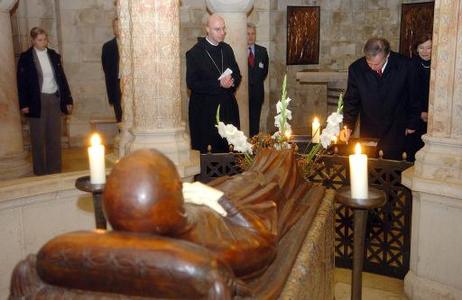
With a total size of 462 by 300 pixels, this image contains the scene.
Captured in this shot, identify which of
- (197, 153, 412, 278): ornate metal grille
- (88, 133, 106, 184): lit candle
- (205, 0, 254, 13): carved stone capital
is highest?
(205, 0, 254, 13): carved stone capital

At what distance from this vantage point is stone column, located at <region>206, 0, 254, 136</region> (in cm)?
595

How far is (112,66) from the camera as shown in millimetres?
6344

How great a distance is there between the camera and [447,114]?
3.29 m

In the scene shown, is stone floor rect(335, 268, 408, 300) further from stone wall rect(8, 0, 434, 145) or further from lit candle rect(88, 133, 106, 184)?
stone wall rect(8, 0, 434, 145)

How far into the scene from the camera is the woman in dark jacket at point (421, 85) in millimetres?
4316

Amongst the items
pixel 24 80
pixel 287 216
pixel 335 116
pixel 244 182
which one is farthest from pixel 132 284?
pixel 24 80

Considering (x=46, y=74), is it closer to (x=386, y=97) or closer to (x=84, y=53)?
(x=84, y=53)

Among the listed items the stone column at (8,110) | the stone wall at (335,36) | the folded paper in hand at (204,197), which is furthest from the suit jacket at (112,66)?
the folded paper in hand at (204,197)

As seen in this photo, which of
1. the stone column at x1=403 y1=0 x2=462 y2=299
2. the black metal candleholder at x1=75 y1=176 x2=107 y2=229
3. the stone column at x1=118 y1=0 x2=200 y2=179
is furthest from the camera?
the stone column at x1=118 y1=0 x2=200 y2=179

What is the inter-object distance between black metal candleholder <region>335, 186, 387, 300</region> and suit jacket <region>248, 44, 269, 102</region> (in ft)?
16.0

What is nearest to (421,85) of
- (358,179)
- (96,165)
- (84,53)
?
(358,179)

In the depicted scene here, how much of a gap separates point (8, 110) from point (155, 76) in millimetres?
2480

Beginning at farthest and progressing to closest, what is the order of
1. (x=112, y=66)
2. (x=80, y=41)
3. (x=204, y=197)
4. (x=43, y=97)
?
1. (x=80, y=41)
2. (x=112, y=66)
3. (x=43, y=97)
4. (x=204, y=197)

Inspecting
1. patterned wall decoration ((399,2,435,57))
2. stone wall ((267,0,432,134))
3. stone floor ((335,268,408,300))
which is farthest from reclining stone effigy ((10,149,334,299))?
patterned wall decoration ((399,2,435,57))
